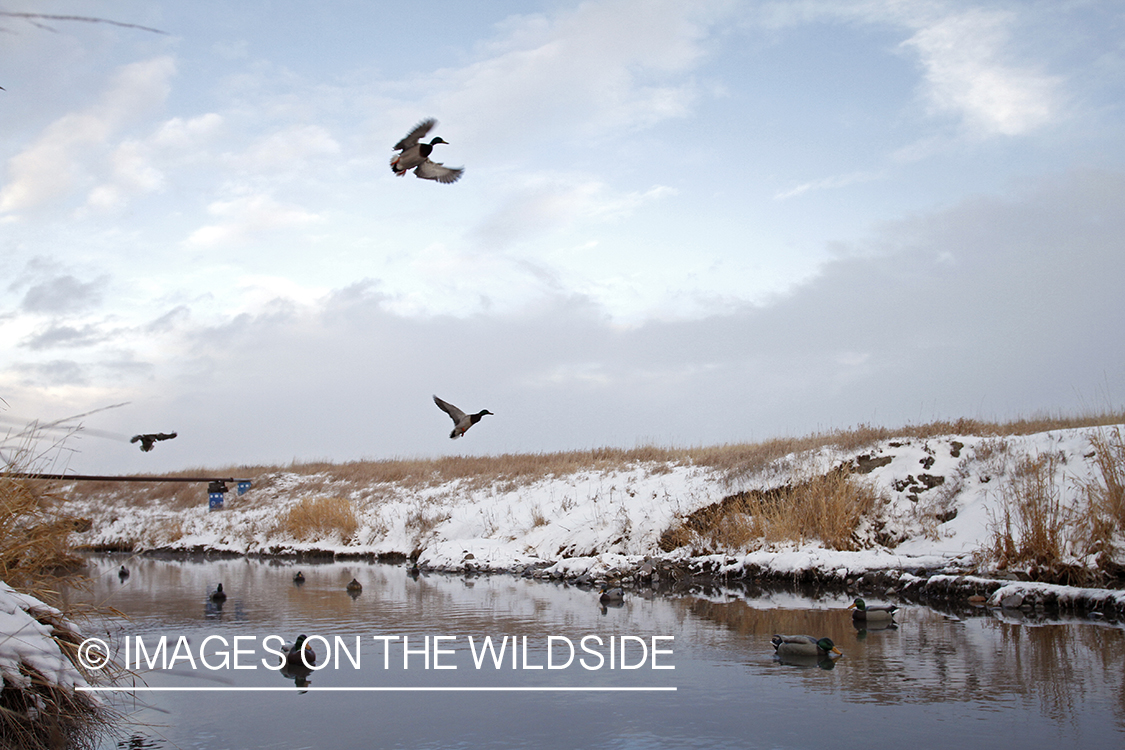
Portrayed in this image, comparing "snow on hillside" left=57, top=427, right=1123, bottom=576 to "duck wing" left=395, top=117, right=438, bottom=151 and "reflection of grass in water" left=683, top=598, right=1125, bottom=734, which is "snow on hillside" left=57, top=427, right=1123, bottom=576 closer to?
"reflection of grass in water" left=683, top=598, right=1125, bottom=734

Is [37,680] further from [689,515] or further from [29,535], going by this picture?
[689,515]

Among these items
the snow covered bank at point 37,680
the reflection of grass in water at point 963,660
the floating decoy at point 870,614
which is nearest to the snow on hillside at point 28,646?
the snow covered bank at point 37,680

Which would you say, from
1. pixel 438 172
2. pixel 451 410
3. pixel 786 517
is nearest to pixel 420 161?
pixel 438 172

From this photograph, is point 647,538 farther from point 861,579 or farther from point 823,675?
point 823,675

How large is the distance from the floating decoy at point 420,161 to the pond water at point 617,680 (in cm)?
559

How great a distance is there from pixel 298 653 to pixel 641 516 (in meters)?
12.0

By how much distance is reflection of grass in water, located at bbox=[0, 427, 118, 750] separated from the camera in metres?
4.89

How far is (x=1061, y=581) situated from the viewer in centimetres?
1318

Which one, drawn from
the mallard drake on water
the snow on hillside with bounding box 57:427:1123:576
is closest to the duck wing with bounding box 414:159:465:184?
the mallard drake on water

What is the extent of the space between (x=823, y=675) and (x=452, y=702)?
4136 mm

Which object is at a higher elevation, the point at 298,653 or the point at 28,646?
the point at 28,646

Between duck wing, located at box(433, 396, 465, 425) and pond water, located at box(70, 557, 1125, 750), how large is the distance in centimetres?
308

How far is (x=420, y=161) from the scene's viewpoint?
9234mm

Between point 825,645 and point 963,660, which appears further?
point 825,645
